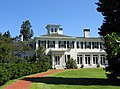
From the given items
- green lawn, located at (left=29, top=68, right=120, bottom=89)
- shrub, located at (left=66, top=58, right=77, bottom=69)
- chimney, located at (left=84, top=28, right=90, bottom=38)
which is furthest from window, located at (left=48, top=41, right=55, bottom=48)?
green lawn, located at (left=29, top=68, right=120, bottom=89)

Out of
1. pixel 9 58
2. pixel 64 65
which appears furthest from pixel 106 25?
pixel 64 65

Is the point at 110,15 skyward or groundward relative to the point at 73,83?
skyward

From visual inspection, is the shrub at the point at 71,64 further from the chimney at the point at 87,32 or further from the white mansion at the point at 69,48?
the chimney at the point at 87,32

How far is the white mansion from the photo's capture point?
193 feet

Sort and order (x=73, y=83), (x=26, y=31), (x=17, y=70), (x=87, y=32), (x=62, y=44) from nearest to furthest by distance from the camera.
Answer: (x=73, y=83) → (x=17, y=70) → (x=62, y=44) → (x=87, y=32) → (x=26, y=31)

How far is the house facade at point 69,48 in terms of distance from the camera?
5875 centimetres

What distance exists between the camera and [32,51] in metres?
59.8

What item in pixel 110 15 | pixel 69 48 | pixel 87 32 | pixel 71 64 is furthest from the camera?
pixel 87 32

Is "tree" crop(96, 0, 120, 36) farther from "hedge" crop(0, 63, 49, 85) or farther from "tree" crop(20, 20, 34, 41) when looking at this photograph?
"tree" crop(20, 20, 34, 41)

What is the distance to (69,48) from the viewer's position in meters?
60.1

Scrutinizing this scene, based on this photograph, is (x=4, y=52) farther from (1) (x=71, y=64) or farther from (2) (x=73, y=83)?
(1) (x=71, y=64)

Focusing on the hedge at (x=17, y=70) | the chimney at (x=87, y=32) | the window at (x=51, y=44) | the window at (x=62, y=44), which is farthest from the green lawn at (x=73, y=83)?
the chimney at (x=87, y=32)

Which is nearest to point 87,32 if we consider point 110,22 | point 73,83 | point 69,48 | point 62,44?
point 69,48

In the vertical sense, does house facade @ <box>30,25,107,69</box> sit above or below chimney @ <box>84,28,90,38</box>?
below
